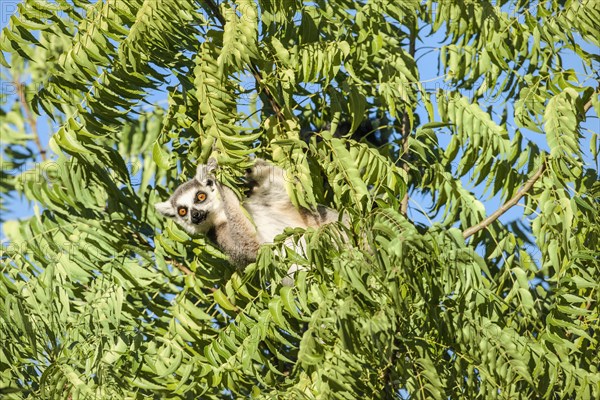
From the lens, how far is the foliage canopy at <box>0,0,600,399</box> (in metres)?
5.34

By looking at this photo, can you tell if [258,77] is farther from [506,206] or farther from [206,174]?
[206,174]

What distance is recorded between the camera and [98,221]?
7570mm

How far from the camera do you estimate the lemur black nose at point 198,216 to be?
9633 millimetres

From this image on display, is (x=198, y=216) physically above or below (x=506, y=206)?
below

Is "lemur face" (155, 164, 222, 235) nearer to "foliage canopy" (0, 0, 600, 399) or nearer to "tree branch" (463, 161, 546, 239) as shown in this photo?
"foliage canopy" (0, 0, 600, 399)

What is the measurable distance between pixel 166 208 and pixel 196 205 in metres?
0.84

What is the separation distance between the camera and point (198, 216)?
9680mm

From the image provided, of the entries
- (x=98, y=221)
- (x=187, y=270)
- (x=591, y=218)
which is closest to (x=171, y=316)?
(x=187, y=270)

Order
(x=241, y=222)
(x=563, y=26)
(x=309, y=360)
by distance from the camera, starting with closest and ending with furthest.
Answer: (x=309, y=360), (x=563, y=26), (x=241, y=222)

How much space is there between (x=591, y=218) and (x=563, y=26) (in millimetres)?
1578

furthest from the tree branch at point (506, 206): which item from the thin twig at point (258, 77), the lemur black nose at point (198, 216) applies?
the lemur black nose at point (198, 216)

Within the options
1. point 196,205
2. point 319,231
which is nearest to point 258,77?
point 319,231

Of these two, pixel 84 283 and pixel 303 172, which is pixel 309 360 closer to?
pixel 303 172

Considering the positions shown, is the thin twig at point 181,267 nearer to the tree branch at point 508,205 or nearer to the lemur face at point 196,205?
the lemur face at point 196,205
